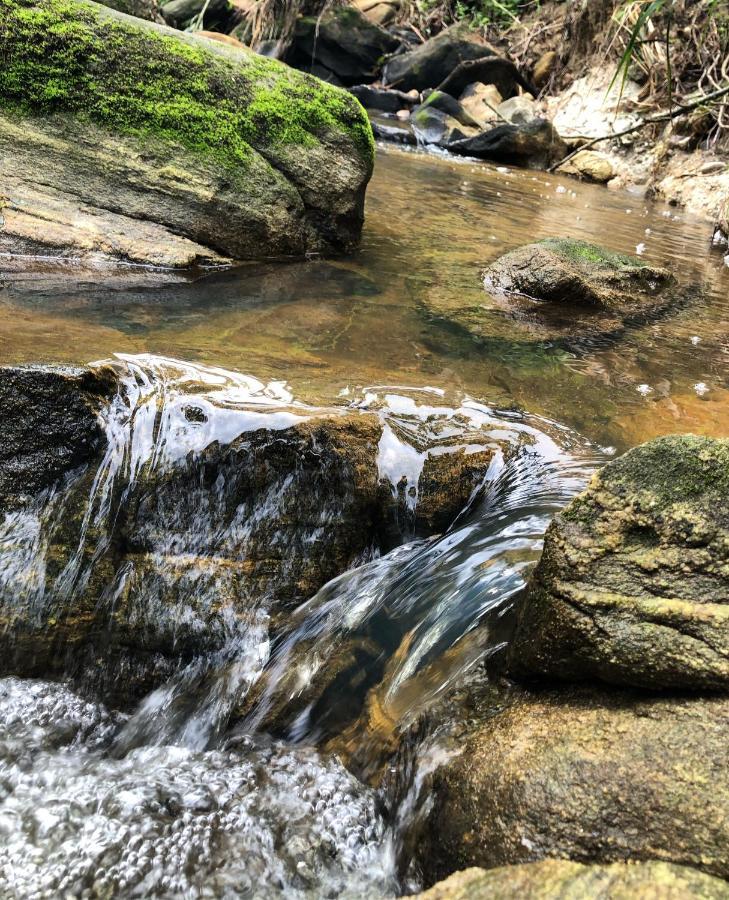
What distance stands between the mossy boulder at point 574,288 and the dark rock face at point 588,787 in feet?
12.3

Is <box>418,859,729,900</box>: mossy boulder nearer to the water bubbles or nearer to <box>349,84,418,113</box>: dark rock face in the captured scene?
the water bubbles

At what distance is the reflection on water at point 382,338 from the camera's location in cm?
360

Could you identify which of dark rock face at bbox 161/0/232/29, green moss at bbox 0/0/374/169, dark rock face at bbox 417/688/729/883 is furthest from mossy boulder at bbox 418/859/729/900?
dark rock face at bbox 161/0/232/29

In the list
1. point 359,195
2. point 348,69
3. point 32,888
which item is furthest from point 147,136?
point 348,69

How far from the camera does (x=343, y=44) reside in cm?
1967

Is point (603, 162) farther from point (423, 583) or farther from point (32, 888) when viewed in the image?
point (32, 888)

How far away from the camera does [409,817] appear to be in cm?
207

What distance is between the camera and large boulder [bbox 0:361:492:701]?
2.76 m

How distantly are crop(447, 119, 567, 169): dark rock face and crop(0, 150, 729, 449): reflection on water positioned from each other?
335 inches

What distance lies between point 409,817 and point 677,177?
43.8 ft

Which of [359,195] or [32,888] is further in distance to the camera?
[359,195]

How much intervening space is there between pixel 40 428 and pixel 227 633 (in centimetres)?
113

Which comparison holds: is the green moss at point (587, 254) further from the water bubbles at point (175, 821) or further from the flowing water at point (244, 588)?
the water bubbles at point (175, 821)

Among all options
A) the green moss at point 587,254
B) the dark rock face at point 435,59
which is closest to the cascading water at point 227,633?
the green moss at point 587,254
